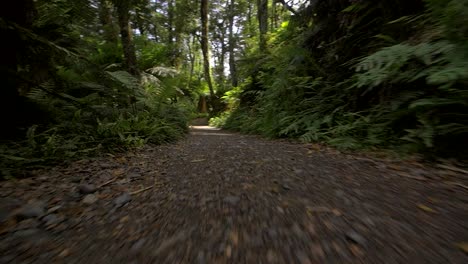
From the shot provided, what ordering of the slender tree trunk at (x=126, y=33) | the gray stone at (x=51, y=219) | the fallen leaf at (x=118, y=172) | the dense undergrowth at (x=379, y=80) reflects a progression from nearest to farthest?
→ the gray stone at (x=51, y=219) → the dense undergrowth at (x=379, y=80) → the fallen leaf at (x=118, y=172) → the slender tree trunk at (x=126, y=33)

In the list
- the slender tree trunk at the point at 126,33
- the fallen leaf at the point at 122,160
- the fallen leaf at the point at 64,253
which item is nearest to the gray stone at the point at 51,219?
the fallen leaf at the point at 64,253

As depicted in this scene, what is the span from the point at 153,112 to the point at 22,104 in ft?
8.48

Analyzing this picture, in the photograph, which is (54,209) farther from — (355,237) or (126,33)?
(126,33)

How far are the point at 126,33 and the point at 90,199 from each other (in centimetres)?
458

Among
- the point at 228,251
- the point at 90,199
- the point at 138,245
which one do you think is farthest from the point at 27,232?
the point at 228,251

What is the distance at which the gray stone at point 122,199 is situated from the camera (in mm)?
1578

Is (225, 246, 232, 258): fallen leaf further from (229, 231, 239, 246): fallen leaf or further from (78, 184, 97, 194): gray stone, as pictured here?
(78, 184, 97, 194): gray stone

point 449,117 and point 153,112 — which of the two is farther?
point 153,112

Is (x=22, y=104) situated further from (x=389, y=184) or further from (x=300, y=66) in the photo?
(x=300, y=66)

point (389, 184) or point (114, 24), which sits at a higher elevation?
point (114, 24)

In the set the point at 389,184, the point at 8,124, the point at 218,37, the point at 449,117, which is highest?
the point at 218,37

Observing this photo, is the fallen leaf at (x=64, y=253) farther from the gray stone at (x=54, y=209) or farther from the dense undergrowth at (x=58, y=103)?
the dense undergrowth at (x=58, y=103)

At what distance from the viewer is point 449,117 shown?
7.20 ft

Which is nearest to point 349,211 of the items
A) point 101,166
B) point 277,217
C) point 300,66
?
point 277,217
